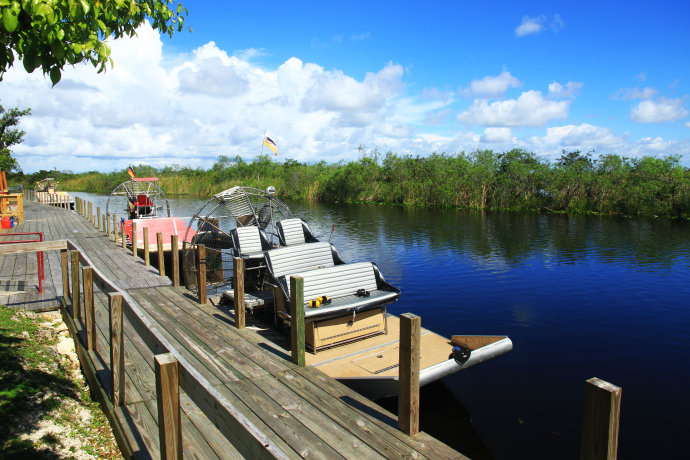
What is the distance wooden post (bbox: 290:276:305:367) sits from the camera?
246 inches

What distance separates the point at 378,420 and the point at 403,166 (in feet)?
159

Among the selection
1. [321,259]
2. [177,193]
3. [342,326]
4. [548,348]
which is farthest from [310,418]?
[177,193]

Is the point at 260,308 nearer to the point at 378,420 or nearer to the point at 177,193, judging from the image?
the point at 378,420

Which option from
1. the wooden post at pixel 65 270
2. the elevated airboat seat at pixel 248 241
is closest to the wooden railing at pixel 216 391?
the wooden post at pixel 65 270

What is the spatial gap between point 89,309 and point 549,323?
34.6ft

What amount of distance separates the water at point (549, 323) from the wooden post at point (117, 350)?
4.64 metres

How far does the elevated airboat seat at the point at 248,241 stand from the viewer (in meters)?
11.3

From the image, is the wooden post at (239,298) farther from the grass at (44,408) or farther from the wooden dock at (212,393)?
the grass at (44,408)

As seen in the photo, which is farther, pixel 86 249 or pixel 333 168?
pixel 333 168

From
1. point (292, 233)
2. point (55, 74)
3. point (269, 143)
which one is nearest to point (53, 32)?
point (55, 74)

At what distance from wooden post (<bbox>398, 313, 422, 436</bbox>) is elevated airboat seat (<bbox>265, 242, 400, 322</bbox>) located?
279 cm

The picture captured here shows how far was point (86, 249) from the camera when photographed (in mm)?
16844

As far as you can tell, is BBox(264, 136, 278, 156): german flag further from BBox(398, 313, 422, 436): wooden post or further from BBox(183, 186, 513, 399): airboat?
BBox(398, 313, 422, 436): wooden post

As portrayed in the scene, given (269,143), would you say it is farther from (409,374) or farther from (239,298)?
(409,374)
